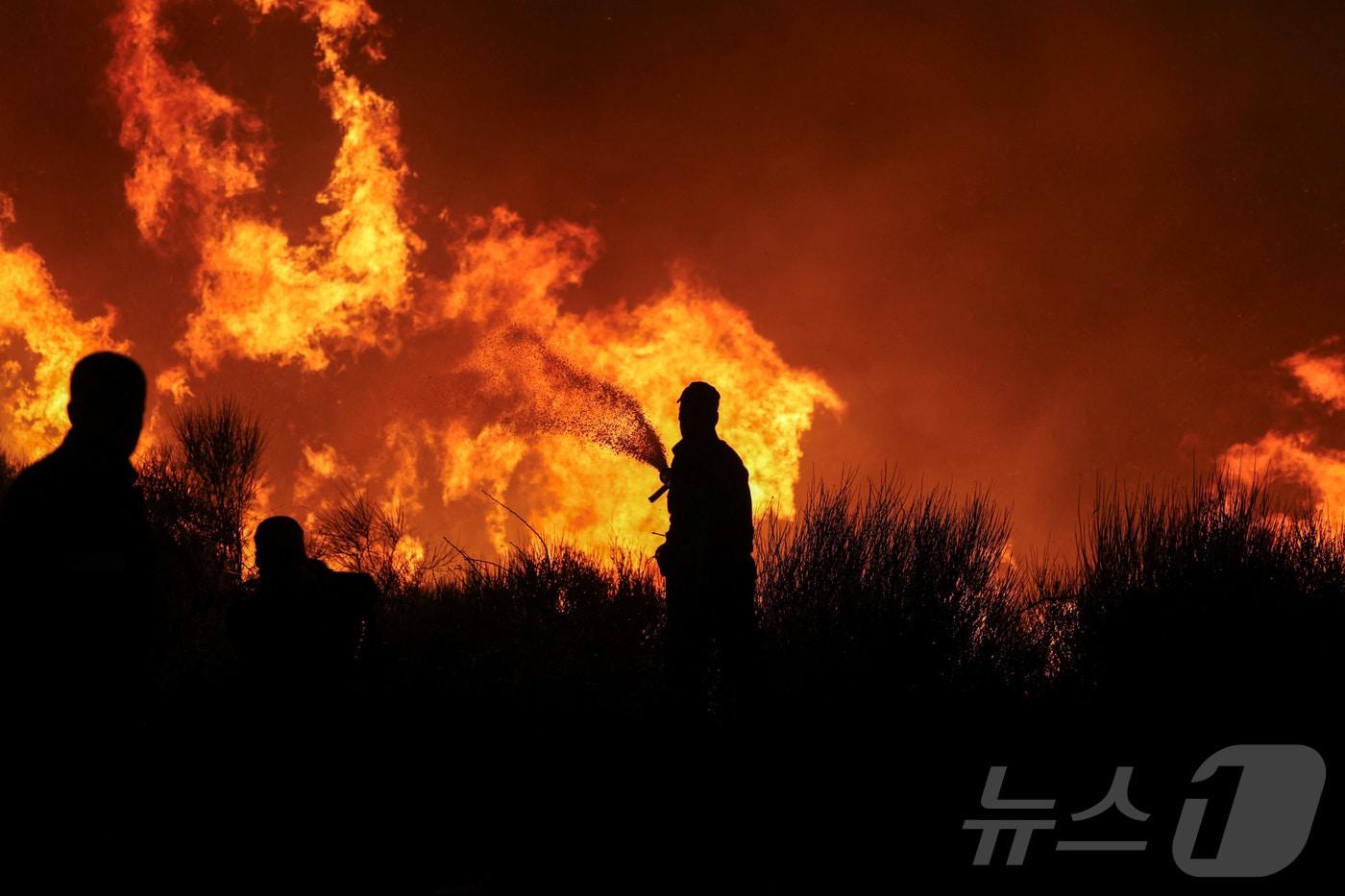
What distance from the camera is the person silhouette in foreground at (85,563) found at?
8.99 ft

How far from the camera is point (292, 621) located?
4.25 meters

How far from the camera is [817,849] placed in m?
4.33

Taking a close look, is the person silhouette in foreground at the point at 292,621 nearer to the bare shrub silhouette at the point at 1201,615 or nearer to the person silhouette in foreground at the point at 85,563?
the person silhouette in foreground at the point at 85,563

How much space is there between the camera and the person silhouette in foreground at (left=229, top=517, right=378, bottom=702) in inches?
166

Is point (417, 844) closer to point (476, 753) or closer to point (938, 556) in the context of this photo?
point (476, 753)

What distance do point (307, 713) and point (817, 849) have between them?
8.29 ft

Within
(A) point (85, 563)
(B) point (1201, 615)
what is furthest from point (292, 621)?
(B) point (1201, 615)

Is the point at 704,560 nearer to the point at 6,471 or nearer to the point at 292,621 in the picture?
the point at 292,621

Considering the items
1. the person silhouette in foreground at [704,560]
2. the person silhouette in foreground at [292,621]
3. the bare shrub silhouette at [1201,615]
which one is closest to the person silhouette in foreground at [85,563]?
the person silhouette in foreground at [292,621]

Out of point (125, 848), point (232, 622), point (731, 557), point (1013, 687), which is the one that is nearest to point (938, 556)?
point (1013, 687)

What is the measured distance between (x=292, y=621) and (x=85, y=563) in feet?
4.88

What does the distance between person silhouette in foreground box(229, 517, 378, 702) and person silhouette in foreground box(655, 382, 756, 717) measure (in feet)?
6.47

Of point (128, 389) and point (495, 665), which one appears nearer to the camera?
point (128, 389)

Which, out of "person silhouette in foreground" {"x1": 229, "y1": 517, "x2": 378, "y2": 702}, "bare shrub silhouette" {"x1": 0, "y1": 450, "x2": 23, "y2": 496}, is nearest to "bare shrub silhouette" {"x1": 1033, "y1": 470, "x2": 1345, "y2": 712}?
"person silhouette in foreground" {"x1": 229, "y1": 517, "x2": 378, "y2": 702}
